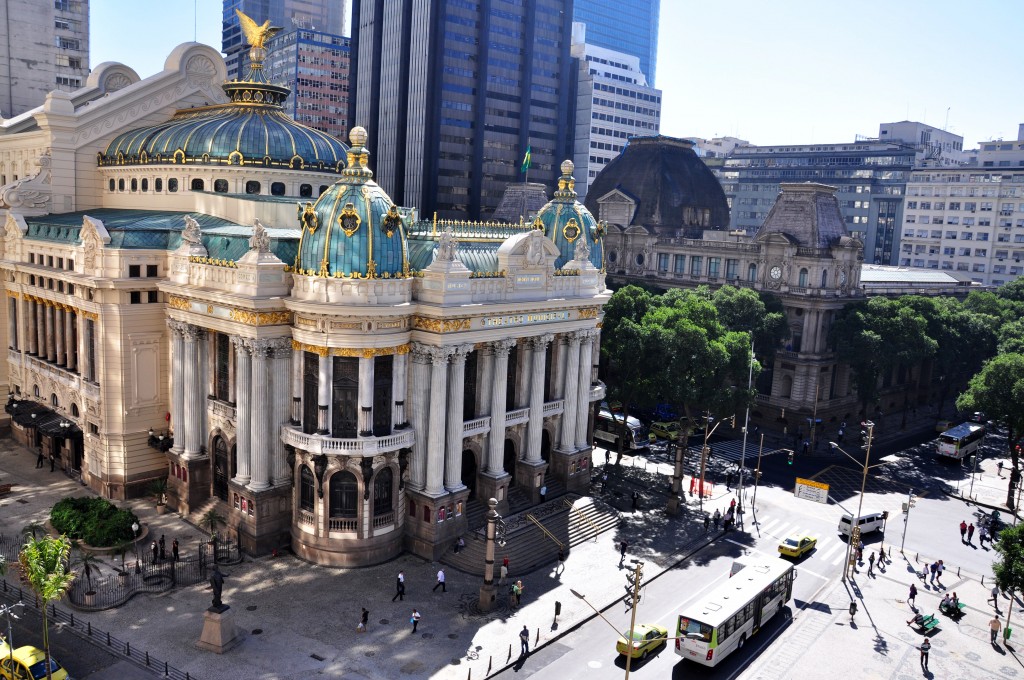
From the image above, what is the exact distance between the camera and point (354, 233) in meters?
57.8

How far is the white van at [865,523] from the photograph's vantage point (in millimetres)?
72062

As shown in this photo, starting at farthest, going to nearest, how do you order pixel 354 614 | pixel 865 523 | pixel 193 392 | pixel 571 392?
pixel 571 392
pixel 865 523
pixel 193 392
pixel 354 614

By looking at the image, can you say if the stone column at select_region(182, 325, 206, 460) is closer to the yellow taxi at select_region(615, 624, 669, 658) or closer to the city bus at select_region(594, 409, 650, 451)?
the yellow taxi at select_region(615, 624, 669, 658)

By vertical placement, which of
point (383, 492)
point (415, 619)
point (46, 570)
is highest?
point (46, 570)

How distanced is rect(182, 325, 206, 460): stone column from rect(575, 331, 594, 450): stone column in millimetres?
30793

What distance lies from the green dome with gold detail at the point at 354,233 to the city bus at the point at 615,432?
35492 mm

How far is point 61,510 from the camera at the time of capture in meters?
62.6

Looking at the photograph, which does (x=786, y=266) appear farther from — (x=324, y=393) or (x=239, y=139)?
(x=324, y=393)

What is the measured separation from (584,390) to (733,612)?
27.4 metres

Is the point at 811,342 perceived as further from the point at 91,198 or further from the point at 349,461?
the point at 91,198

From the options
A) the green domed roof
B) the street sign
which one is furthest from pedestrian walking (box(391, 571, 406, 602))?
the green domed roof

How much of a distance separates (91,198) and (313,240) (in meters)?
39.3

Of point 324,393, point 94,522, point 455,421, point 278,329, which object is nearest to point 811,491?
point 455,421

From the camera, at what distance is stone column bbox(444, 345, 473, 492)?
6162cm
